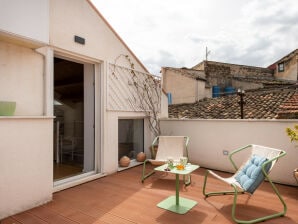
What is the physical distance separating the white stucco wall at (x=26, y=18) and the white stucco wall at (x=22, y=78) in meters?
0.49

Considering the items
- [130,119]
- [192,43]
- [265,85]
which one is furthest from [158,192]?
[265,85]

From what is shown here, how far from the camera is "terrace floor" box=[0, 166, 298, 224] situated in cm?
291

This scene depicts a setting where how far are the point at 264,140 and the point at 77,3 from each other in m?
4.99

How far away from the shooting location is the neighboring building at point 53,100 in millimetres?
3031

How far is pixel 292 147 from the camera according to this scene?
440cm

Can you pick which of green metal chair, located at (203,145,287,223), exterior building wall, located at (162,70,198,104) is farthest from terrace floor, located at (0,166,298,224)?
exterior building wall, located at (162,70,198,104)

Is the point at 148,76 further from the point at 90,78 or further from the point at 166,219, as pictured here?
the point at 166,219

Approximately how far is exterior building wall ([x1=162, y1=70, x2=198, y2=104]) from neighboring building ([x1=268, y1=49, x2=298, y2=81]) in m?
10.9

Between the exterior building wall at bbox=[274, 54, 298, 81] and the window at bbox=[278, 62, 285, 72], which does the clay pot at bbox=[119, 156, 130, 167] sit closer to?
the exterior building wall at bbox=[274, 54, 298, 81]

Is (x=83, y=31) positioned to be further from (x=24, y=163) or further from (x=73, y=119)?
(x=73, y=119)

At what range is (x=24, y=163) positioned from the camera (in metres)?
3.16

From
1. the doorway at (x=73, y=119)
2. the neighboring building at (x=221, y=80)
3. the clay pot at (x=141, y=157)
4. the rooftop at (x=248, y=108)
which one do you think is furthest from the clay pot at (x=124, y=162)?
the neighboring building at (x=221, y=80)

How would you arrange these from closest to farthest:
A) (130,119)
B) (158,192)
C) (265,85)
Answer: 1. (158,192)
2. (130,119)
3. (265,85)

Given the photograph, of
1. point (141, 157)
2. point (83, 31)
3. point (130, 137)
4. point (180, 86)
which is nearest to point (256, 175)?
point (141, 157)
